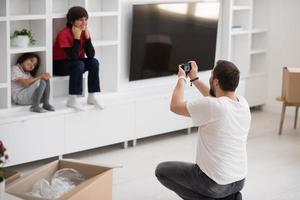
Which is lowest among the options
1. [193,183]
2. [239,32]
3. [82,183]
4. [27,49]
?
[193,183]

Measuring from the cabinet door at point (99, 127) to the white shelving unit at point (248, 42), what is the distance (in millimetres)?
1744

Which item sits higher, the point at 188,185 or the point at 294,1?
the point at 294,1

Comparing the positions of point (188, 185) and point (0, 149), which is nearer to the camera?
point (0, 149)

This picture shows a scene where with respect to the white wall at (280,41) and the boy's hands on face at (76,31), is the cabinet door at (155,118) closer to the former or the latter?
the boy's hands on face at (76,31)

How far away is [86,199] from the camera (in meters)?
3.50

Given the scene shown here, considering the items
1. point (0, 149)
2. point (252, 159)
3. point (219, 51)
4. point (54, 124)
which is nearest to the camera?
point (0, 149)

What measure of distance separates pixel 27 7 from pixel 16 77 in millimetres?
635

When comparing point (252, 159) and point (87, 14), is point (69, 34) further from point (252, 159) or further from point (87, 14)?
point (252, 159)

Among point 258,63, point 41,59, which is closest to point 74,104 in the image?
point 41,59

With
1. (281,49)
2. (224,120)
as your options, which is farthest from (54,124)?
(281,49)

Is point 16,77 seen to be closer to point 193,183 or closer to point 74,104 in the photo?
point 74,104

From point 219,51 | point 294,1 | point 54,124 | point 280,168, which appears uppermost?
point 294,1

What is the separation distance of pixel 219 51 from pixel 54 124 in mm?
2574

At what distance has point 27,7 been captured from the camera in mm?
5516
